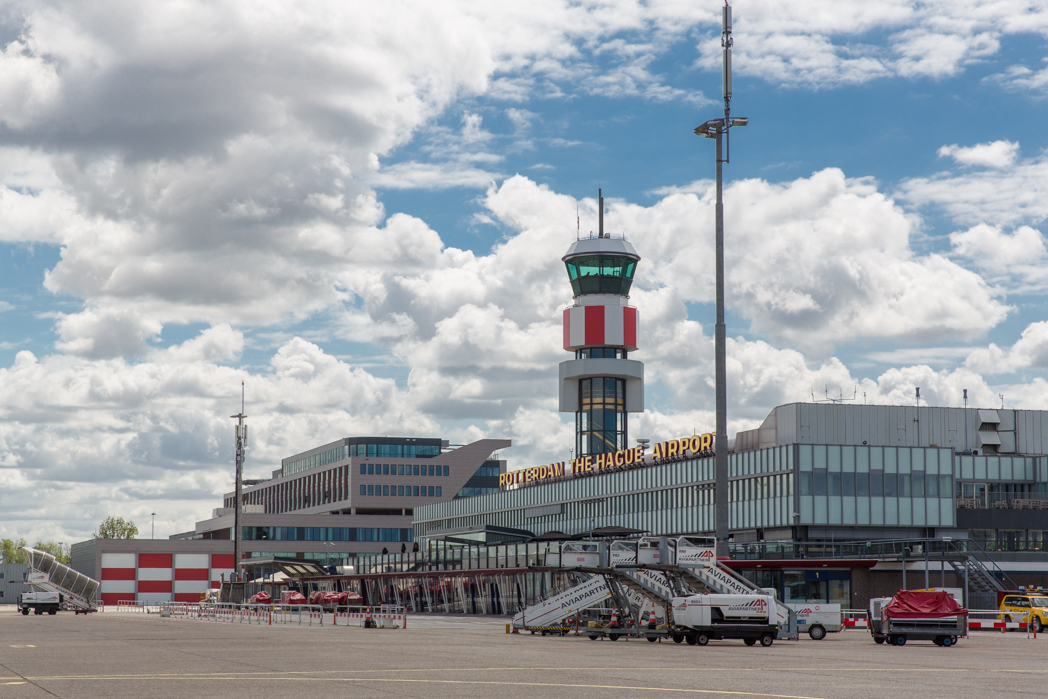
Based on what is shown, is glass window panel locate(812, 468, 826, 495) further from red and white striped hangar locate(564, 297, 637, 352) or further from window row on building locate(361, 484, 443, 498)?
window row on building locate(361, 484, 443, 498)

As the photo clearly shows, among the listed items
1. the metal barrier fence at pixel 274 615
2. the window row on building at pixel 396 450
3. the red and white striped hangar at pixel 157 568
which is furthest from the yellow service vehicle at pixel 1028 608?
the window row on building at pixel 396 450

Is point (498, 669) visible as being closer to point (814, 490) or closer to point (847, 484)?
point (814, 490)

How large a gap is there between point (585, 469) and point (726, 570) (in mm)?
75841

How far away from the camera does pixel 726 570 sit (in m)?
51.8

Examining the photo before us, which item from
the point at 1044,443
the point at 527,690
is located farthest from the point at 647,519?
the point at 527,690

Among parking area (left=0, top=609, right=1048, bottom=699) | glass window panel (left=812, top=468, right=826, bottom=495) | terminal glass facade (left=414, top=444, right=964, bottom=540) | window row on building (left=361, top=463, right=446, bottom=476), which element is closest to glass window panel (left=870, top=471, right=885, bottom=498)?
terminal glass facade (left=414, top=444, right=964, bottom=540)

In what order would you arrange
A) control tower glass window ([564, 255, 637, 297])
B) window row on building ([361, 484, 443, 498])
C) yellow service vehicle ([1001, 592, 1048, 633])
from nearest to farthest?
yellow service vehicle ([1001, 592, 1048, 633]) → control tower glass window ([564, 255, 637, 297]) → window row on building ([361, 484, 443, 498])

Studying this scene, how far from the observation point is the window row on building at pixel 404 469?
187 m

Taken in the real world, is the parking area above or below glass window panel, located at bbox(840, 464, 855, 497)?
below

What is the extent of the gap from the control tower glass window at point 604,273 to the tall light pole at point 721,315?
93787 millimetres

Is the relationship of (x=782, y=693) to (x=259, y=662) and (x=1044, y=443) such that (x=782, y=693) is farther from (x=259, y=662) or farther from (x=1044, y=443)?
(x=1044, y=443)

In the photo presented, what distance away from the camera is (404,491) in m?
189

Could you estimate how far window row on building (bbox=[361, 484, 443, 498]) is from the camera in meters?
187

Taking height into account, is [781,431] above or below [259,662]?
above
